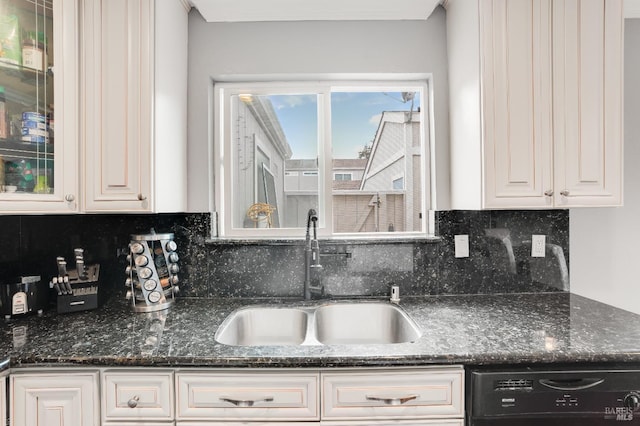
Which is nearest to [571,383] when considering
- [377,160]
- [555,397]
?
[555,397]

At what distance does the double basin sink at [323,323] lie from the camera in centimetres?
152

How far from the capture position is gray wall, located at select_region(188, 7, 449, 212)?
1.71 m

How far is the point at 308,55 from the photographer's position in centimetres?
171

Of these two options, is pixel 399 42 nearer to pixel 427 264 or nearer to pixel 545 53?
pixel 545 53

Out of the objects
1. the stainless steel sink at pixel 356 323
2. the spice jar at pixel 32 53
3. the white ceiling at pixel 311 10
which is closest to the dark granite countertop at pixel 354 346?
the stainless steel sink at pixel 356 323

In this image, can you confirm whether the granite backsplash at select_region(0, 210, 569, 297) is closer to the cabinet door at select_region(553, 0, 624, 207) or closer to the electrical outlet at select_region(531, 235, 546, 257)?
the electrical outlet at select_region(531, 235, 546, 257)

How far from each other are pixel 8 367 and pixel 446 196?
197 centimetres

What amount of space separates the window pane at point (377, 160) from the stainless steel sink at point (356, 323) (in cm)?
46

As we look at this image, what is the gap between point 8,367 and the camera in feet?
3.29

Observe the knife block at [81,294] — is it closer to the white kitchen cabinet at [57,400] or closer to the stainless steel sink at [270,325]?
the white kitchen cabinet at [57,400]

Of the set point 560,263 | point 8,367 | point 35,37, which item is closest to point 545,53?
point 560,263

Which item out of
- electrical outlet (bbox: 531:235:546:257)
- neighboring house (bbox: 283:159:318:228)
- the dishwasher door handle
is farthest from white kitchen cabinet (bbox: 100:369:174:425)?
electrical outlet (bbox: 531:235:546:257)

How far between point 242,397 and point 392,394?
507 millimetres

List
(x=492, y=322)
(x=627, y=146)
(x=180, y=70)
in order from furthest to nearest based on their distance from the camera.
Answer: (x=627, y=146), (x=180, y=70), (x=492, y=322)
